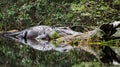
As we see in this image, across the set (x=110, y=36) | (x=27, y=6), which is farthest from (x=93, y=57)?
(x=27, y=6)

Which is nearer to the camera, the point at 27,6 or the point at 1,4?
the point at 27,6

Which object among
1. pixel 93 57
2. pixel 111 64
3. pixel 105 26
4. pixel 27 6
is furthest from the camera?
pixel 27 6

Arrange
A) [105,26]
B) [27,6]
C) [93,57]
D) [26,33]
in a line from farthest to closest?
[27,6], [26,33], [105,26], [93,57]

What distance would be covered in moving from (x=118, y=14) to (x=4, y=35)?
5.07 metres

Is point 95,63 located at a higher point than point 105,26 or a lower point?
higher

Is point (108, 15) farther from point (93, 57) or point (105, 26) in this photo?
point (93, 57)

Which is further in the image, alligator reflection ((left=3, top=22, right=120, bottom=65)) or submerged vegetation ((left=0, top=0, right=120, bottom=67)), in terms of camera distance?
submerged vegetation ((left=0, top=0, right=120, bottom=67))

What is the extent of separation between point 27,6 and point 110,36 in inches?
321

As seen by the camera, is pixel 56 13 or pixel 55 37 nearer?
pixel 55 37

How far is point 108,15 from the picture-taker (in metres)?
15.1

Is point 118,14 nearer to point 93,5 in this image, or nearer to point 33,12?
point 93,5

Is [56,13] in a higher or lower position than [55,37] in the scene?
lower

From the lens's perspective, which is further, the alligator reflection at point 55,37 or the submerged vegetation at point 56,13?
the submerged vegetation at point 56,13

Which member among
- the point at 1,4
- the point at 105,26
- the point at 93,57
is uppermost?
the point at 93,57
